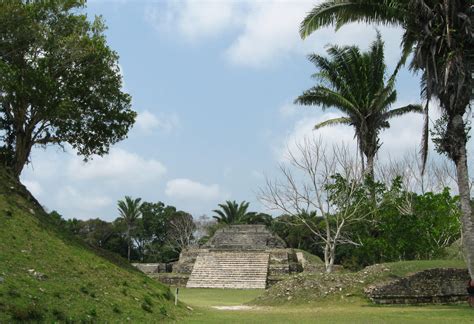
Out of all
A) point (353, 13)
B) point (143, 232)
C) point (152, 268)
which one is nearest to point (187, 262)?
point (152, 268)

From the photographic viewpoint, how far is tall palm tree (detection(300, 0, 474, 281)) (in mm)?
11602

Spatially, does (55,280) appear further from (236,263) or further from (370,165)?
(236,263)

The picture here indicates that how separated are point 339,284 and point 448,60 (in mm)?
8309

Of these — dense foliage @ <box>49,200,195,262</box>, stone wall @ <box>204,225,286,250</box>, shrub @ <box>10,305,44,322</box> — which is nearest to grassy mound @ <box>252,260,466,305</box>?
shrub @ <box>10,305,44,322</box>

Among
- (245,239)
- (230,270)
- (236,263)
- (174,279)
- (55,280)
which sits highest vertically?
(245,239)

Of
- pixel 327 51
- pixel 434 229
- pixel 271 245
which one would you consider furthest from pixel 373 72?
pixel 271 245

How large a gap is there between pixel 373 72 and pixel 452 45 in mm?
9505

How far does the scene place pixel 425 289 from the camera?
1535cm

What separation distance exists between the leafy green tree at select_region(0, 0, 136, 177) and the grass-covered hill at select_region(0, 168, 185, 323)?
2.48 metres

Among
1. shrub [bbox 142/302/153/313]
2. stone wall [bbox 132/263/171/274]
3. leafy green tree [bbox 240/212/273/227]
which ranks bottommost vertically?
shrub [bbox 142/302/153/313]

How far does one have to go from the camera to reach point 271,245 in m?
37.8

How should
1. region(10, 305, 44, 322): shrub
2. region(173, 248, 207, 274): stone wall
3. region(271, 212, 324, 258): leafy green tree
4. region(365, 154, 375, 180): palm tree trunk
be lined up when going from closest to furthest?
region(10, 305, 44, 322): shrub, region(365, 154, 375, 180): palm tree trunk, region(173, 248, 207, 274): stone wall, region(271, 212, 324, 258): leafy green tree

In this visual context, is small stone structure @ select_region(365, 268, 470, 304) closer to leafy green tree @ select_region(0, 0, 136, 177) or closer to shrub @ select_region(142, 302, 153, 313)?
shrub @ select_region(142, 302, 153, 313)

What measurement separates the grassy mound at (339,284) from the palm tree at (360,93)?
5.31 metres
